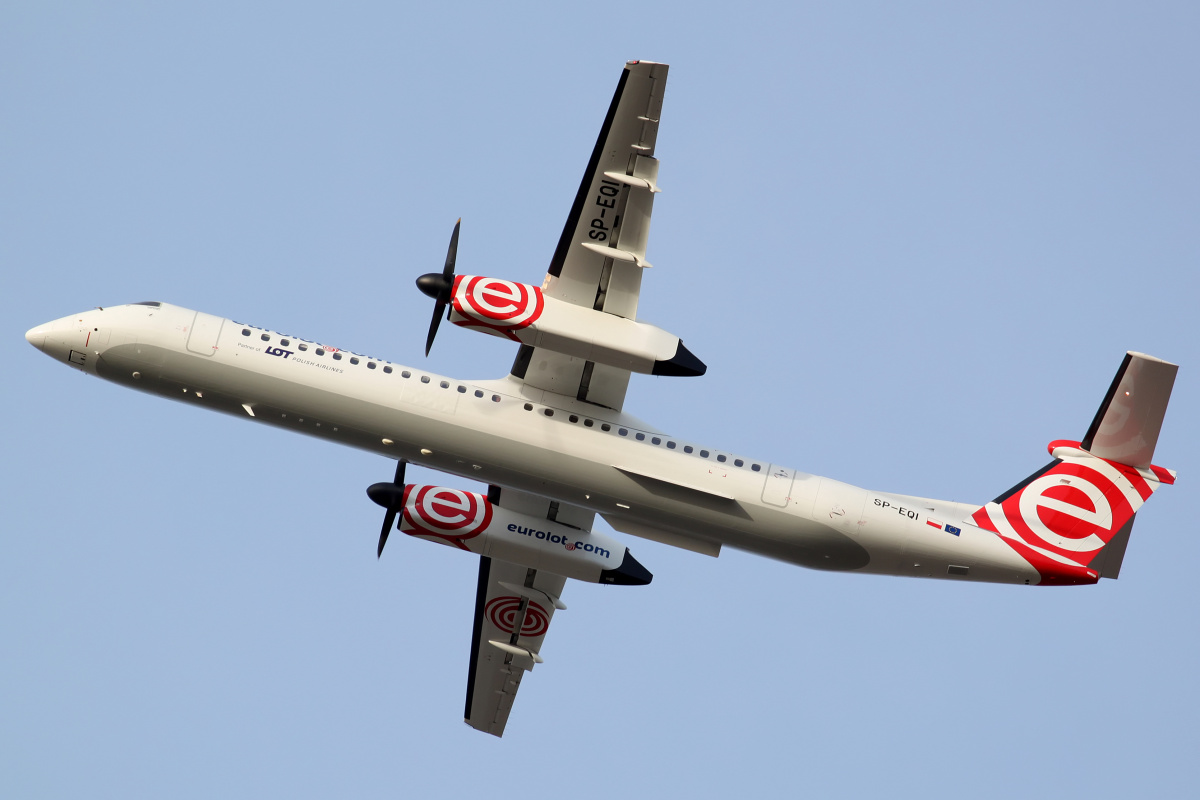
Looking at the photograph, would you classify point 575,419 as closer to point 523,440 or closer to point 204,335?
point 523,440

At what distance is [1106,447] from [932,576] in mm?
5273

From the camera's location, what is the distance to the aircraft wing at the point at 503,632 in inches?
1312

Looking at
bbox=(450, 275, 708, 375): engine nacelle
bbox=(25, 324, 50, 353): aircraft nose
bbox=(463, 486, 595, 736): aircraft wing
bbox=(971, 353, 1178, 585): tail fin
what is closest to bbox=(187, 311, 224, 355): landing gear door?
bbox=(25, 324, 50, 353): aircraft nose

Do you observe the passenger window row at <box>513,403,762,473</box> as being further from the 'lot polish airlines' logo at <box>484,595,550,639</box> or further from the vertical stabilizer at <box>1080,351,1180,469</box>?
the vertical stabilizer at <box>1080,351,1180,469</box>

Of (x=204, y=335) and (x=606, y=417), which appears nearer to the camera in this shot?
(x=204, y=335)

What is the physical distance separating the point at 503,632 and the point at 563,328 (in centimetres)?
1081

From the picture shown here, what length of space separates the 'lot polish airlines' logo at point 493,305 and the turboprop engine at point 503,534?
5451 mm

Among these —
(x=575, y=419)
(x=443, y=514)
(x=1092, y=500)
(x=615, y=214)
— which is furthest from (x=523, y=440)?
(x=1092, y=500)

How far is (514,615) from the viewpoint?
33.6 meters

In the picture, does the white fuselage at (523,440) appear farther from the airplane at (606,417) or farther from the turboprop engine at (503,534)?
the turboprop engine at (503,534)

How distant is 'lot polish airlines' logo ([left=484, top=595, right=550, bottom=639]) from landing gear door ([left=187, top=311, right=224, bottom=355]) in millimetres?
10570

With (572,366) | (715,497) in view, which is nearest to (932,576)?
(715,497)

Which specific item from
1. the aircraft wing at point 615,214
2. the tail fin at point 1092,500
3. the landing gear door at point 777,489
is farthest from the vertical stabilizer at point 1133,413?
the aircraft wing at point 615,214

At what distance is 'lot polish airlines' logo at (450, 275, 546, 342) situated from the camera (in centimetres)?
2617
